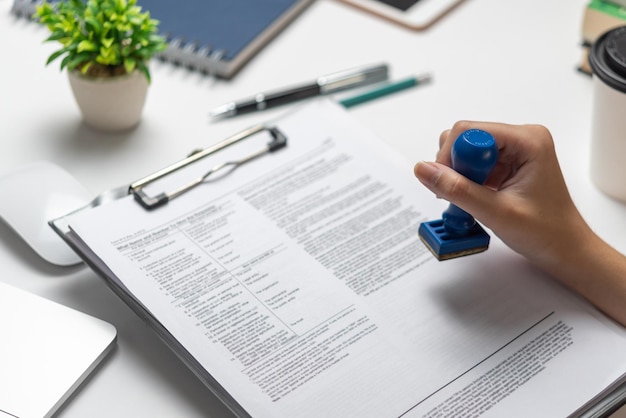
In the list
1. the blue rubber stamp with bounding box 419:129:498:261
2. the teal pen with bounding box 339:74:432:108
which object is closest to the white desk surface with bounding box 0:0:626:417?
the teal pen with bounding box 339:74:432:108

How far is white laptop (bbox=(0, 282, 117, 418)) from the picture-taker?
0.70 m

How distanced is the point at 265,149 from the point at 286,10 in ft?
1.04

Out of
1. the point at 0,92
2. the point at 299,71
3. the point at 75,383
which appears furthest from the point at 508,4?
the point at 75,383

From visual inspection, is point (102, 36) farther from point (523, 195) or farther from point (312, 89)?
point (523, 195)

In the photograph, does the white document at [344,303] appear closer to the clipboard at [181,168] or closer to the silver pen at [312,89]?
the clipboard at [181,168]

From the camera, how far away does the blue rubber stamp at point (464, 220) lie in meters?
0.72

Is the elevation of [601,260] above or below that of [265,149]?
below

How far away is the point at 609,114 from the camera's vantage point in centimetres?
86

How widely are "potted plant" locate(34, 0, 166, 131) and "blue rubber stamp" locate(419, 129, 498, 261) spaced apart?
356 millimetres

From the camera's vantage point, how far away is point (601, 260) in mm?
769

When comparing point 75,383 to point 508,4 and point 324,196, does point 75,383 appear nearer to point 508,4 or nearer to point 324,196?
point 324,196

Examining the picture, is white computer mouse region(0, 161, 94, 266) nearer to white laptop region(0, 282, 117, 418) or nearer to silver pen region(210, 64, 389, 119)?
white laptop region(0, 282, 117, 418)

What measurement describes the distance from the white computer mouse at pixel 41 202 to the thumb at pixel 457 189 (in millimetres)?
333

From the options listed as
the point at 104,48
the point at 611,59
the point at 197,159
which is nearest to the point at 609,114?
the point at 611,59
